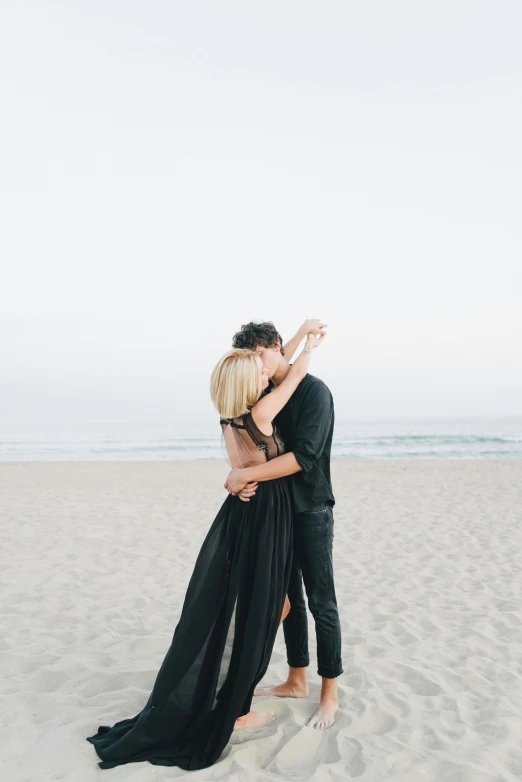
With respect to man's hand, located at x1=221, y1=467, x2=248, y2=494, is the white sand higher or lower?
lower

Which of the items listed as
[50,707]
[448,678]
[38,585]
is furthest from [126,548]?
[448,678]

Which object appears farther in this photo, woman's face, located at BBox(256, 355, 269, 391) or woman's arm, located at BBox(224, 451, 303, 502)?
woman's arm, located at BBox(224, 451, 303, 502)

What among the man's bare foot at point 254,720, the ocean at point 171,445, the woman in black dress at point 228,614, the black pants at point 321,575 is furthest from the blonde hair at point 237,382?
the ocean at point 171,445

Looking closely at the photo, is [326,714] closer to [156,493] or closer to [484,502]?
[484,502]

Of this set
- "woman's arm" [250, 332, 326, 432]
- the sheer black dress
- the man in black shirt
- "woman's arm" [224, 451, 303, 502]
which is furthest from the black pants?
"woman's arm" [250, 332, 326, 432]

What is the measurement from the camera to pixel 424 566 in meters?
6.77

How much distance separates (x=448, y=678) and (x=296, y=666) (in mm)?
1008

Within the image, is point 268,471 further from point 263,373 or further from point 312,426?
point 263,373

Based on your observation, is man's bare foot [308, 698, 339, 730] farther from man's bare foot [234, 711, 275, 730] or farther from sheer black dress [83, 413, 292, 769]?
sheer black dress [83, 413, 292, 769]

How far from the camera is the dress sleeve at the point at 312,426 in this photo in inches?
123

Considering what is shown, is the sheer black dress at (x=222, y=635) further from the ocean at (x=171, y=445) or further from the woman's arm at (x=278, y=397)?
the ocean at (x=171, y=445)

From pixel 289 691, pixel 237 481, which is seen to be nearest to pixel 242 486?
pixel 237 481

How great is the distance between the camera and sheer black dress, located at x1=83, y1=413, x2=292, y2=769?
115 inches

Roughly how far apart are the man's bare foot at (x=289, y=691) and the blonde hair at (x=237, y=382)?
173cm
